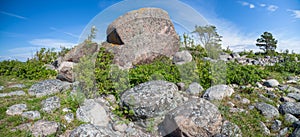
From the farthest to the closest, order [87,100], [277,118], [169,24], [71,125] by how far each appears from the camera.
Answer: [169,24] → [87,100] → [277,118] → [71,125]

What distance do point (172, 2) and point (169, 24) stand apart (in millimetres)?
2589

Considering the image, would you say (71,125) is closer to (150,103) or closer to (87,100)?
(87,100)

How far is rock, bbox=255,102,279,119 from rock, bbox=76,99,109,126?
3.90 m

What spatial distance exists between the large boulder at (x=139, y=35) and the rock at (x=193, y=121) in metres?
4.53

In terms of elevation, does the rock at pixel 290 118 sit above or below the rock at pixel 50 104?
below

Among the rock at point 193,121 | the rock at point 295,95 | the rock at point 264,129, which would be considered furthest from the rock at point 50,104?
the rock at point 295,95

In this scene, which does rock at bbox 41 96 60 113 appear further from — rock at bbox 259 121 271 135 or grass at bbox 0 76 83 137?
rock at bbox 259 121 271 135

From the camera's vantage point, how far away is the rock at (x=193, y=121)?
4.11 meters

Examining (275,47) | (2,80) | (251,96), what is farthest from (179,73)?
(275,47)

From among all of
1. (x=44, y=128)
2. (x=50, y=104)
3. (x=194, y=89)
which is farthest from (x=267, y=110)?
(x=50, y=104)

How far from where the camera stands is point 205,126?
413 centimetres

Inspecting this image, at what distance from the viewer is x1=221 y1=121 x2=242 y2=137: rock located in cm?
428

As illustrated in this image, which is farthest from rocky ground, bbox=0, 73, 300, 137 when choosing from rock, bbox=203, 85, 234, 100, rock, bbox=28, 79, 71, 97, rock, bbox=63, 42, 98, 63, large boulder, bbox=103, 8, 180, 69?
rock, bbox=63, 42, 98, 63

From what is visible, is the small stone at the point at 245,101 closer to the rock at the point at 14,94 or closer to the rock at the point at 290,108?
the rock at the point at 290,108
